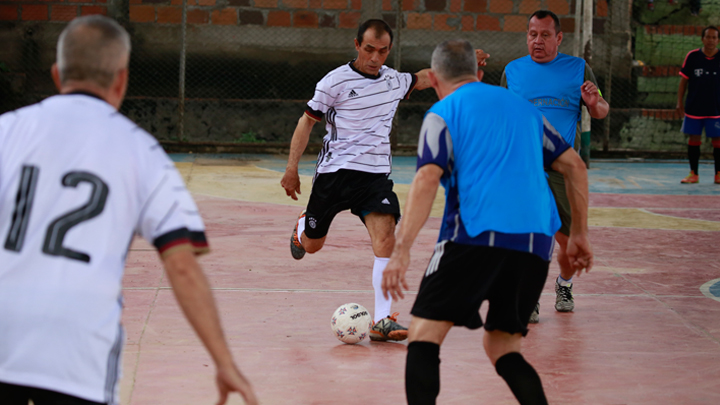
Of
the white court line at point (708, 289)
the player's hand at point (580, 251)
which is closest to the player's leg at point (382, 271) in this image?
the player's hand at point (580, 251)

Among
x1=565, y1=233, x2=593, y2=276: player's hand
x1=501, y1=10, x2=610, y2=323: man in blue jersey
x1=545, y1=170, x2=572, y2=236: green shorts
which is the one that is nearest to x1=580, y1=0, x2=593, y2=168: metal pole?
x1=501, y1=10, x2=610, y2=323: man in blue jersey

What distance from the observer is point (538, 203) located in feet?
11.5

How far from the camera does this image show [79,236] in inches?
86.6

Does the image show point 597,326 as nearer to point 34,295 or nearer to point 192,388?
point 192,388

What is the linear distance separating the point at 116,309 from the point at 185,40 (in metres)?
14.4

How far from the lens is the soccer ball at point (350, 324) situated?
529 centimetres

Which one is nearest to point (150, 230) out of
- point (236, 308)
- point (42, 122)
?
point (42, 122)

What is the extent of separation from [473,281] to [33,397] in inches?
71.5

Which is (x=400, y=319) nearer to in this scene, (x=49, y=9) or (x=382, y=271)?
(x=382, y=271)

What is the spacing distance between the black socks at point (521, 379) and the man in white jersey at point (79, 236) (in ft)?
4.91

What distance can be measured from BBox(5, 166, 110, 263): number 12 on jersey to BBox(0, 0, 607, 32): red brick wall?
1448 cm

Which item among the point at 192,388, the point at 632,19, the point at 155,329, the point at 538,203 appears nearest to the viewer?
the point at 538,203

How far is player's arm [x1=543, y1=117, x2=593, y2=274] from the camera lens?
12.4 feet

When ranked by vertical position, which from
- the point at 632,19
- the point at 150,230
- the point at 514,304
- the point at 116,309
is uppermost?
the point at 632,19
